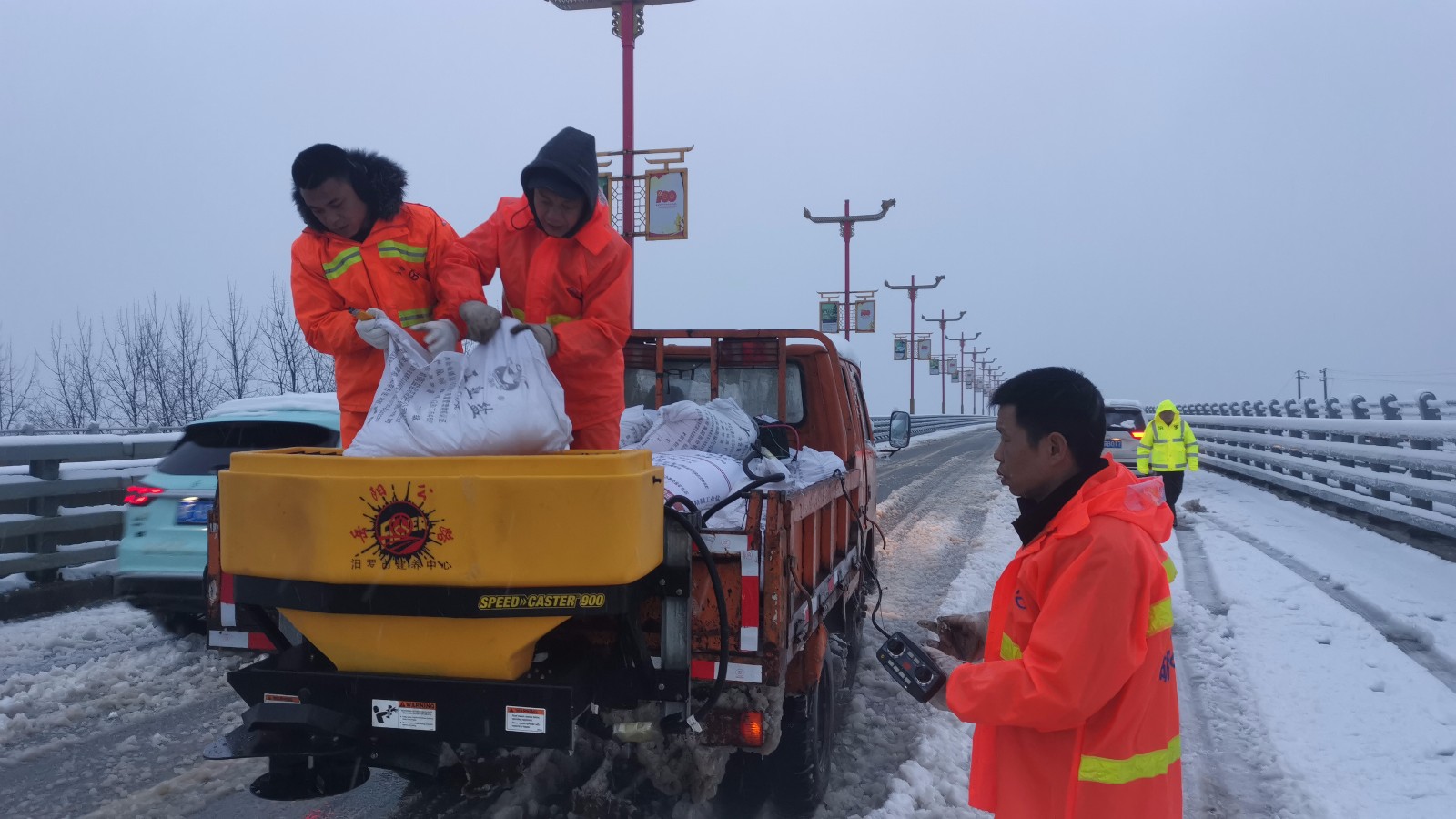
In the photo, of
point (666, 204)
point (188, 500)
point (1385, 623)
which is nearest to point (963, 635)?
point (188, 500)

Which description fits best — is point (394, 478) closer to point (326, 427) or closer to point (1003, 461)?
point (1003, 461)

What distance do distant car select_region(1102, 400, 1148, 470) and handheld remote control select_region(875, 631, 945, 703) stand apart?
13843 mm

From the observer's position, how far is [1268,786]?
4.17m

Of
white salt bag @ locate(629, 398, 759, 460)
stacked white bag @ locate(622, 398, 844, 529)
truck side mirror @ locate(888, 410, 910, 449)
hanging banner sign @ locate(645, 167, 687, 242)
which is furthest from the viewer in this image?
hanging banner sign @ locate(645, 167, 687, 242)

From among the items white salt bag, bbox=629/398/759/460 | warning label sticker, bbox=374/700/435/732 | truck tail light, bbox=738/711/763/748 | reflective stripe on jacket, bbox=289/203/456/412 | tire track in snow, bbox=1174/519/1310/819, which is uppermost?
reflective stripe on jacket, bbox=289/203/456/412

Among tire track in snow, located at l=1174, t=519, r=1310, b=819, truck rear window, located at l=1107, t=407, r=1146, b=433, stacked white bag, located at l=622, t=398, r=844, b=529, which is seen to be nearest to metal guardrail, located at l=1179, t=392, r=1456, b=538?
truck rear window, located at l=1107, t=407, r=1146, b=433

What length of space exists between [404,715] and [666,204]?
13.0 metres

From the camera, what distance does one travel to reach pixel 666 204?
15.0 meters

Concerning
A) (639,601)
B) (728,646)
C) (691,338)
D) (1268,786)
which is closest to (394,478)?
(639,601)

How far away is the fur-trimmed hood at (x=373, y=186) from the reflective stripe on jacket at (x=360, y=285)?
4cm

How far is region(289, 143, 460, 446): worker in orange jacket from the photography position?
344 cm

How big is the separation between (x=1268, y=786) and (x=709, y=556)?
3.04 metres

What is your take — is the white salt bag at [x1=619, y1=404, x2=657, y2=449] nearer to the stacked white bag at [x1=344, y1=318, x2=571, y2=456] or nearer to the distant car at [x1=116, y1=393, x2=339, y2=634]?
the stacked white bag at [x1=344, y1=318, x2=571, y2=456]

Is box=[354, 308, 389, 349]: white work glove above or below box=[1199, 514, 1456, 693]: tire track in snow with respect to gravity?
above
